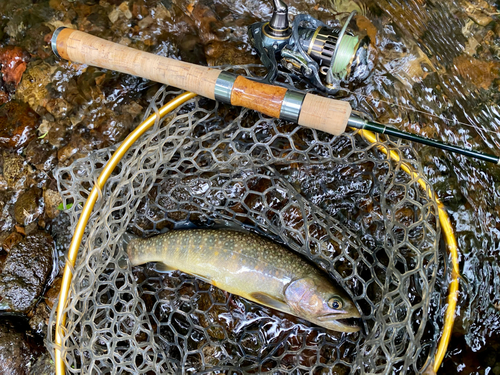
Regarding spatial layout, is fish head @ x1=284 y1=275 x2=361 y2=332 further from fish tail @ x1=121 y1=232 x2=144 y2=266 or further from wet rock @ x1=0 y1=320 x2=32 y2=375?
wet rock @ x1=0 y1=320 x2=32 y2=375

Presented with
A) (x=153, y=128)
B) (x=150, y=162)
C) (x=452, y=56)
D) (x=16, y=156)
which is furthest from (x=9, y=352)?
(x=452, y=56)

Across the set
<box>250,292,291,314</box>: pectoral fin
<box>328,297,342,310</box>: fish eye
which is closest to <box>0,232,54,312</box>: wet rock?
<box>250,292,291,314</box>: pectoral fin

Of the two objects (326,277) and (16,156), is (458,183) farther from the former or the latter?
(16,156)

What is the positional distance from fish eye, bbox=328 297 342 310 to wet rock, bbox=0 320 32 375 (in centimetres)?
219

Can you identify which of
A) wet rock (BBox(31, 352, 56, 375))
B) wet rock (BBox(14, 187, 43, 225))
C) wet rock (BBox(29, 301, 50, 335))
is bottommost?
wet rock (BBox(31, 352, 56, 375))

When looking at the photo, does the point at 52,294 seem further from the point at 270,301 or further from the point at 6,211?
the point at 270,301

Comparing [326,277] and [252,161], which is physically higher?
[252,161]

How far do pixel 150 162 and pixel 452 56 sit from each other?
2169 mm

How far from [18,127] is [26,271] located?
1157mm

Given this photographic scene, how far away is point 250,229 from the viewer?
2.60 meters

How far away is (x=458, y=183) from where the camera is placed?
2.40 m

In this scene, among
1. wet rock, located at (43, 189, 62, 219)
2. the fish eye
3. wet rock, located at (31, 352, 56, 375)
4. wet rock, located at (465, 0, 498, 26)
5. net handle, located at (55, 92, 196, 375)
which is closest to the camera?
net handle, located at (55, 92, 196, 375)

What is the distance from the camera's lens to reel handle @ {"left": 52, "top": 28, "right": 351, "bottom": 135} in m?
1.95

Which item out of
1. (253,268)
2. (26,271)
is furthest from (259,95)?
(26,271)
